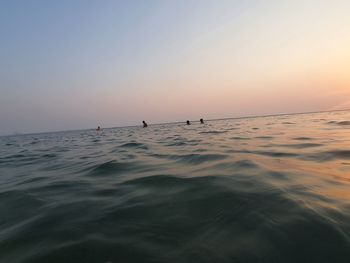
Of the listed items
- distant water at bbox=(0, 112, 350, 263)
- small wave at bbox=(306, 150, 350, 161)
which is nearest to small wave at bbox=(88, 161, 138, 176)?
distant water at bbox=(0, 112, 350, 263)

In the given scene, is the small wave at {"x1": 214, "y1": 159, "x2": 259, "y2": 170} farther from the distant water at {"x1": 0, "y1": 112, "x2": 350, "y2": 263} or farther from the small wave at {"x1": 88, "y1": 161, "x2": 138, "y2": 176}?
the small wave at {"x1": 88, "y1": 161, "x2": 138, "y2": 176}

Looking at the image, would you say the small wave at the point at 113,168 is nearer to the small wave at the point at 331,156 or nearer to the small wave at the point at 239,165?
the small wave at the point at 239,165

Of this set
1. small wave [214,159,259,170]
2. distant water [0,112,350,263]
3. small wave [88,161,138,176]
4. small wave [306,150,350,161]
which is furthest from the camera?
small wave [88,161,138,176]

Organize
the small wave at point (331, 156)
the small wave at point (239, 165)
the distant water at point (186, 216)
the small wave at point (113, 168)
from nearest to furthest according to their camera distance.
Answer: the distant water at point (186, 216) → the small wave at point (239, 165) → the small wave at point (331, 156) → the small wave at point (113, 168)

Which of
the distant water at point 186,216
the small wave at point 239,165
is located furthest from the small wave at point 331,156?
Result: the small wave at point 239,165

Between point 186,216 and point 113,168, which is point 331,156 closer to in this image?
point 186,216

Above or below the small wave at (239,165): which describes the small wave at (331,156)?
below

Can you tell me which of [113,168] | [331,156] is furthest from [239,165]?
[113,168]

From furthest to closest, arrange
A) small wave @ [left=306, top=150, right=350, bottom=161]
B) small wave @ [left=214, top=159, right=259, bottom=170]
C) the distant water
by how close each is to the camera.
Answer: small wave @ [left=306, top=150, right=350, bottom=161], small wave @ [left=214, top=159, right=259, bottom=170], the distant water

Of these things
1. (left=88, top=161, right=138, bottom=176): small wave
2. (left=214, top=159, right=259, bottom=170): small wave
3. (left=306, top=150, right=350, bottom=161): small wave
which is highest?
(left=88, top=161, right=138, bottom=176): small wave

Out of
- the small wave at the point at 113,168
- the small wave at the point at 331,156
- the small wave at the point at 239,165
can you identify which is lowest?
the small wave at the point at 331,156

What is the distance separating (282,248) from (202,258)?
2.45 ft

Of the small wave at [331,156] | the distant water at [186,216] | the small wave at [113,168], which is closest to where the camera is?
the distant water at [186,216]

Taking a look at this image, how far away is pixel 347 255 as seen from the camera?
7.72ft
